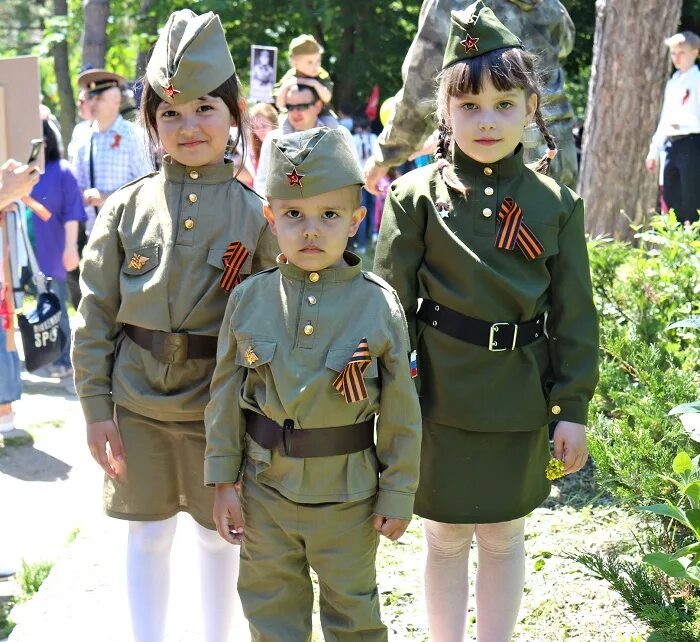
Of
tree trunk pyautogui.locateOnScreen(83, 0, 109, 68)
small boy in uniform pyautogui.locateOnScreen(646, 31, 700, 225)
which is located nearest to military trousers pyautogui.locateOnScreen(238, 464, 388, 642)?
small boy in uniform pyautogui.locateOnScreen(646, 31, 700, 225)

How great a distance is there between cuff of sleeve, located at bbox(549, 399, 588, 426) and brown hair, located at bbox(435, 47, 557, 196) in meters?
0.61

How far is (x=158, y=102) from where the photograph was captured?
3.00m

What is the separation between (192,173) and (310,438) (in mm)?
845

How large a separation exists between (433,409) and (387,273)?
39cm

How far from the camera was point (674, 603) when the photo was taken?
2.88 m

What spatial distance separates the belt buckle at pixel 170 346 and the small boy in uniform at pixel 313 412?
8.7 inches

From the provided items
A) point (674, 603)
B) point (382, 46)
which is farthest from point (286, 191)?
point (382, 46)

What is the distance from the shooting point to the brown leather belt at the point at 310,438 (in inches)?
103

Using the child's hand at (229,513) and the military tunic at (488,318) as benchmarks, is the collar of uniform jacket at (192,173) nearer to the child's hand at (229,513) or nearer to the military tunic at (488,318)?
the military tunic at (488,318)

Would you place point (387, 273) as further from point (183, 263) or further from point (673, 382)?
point (673, 382)

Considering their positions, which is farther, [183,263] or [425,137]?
[425,137]

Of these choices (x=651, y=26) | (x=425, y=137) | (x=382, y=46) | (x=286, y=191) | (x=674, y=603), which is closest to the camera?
(x=286, y=191)

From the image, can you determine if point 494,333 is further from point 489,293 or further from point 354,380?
point 354,380

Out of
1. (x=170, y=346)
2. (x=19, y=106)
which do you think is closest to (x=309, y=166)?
(x=170, y=346)
